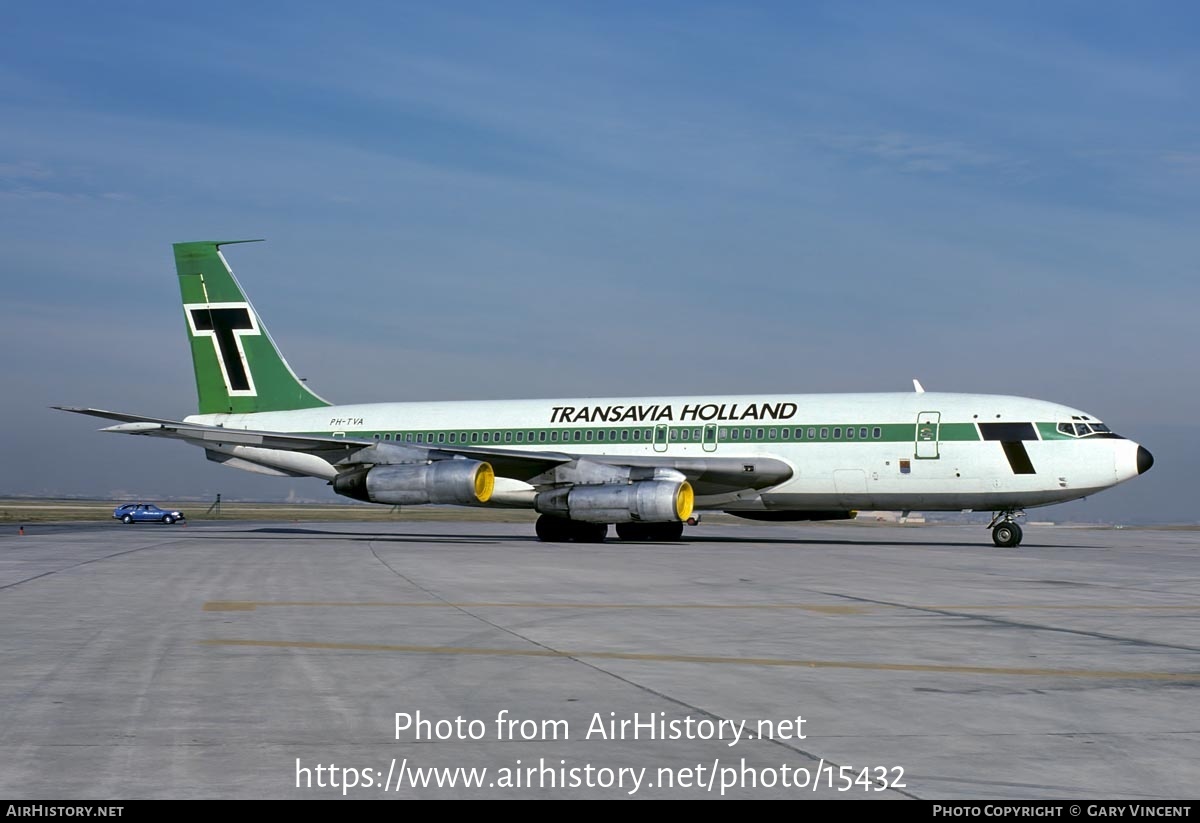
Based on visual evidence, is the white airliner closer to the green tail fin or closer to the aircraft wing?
the aircraft wing

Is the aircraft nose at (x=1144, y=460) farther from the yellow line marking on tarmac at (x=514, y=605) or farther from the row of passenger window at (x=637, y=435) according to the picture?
the yellow line marking on tarmac at (x=514, y=605)

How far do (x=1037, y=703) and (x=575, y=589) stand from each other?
1019 centimetres

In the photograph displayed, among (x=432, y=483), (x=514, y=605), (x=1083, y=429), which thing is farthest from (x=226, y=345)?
(x=514, y=605)

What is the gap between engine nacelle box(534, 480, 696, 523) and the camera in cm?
3166

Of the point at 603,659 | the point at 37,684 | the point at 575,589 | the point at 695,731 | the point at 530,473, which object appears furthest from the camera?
the point at 530,473

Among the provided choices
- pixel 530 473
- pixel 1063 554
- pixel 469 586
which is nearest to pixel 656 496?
pixel 530 473

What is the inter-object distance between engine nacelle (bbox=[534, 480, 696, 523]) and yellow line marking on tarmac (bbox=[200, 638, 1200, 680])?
66.8 feet

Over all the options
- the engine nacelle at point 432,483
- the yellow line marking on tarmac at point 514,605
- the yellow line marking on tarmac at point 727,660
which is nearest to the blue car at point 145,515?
the engine nacelle at point 432,483

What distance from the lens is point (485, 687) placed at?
9.19 meters

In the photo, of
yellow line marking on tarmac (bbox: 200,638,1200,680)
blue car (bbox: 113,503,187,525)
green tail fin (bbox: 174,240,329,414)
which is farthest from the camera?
blue car (bbox: 113,503,187,525)

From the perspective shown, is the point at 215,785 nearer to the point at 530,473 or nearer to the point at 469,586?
the point at 469,586

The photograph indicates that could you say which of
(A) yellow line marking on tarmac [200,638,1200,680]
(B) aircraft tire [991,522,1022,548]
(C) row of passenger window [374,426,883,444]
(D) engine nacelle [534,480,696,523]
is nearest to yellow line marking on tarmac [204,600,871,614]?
(A) yellow line marking on tarmac [200,638,1200,680]

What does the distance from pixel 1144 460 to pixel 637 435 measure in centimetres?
1374

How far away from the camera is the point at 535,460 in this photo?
3403 cm
